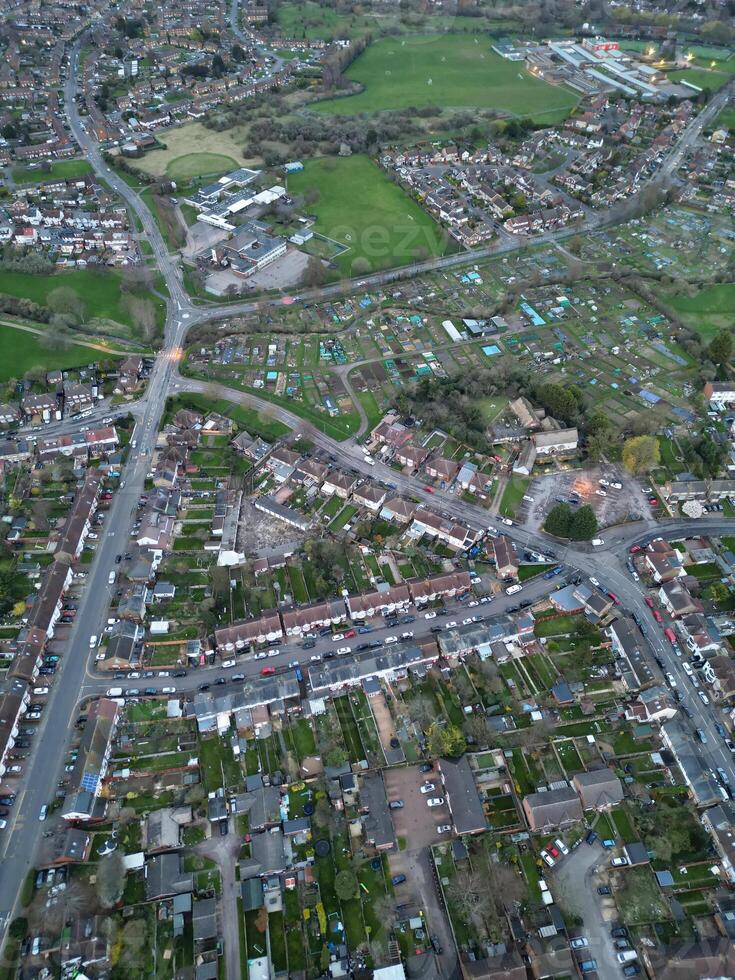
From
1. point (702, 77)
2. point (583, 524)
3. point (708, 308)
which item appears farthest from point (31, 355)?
point (702, 77)

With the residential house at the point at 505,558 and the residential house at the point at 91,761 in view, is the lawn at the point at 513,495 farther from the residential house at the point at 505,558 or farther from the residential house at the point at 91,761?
the residential house at the point at 91,761

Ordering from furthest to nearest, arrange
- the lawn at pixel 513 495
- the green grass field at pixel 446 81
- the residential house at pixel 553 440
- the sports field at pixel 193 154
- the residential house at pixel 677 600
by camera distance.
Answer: the green grass field at pixel 446 81 → the sports field at pixel 193 154 → the residential house at pixel 553 440 → the lawn at pixel 513 495 → the residential house at pixel 677 600

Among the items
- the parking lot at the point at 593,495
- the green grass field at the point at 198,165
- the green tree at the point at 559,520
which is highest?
the green grass field at the point at 198,165

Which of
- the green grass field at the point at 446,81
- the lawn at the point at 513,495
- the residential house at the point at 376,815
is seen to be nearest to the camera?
the residential house at the point at 376,815

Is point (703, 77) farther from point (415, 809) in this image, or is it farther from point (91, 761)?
point (91, 761)

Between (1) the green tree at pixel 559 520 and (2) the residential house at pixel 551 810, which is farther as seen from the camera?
(1) the green tree at pixel 559 520

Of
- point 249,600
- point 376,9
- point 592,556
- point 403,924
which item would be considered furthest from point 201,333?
point 376,9

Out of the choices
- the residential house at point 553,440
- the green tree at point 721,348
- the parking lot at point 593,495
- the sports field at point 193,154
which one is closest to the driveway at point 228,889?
the parking lot at point 593,495

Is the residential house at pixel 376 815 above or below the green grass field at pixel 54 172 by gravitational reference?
below

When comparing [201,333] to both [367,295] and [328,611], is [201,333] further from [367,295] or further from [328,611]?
[328,611]
